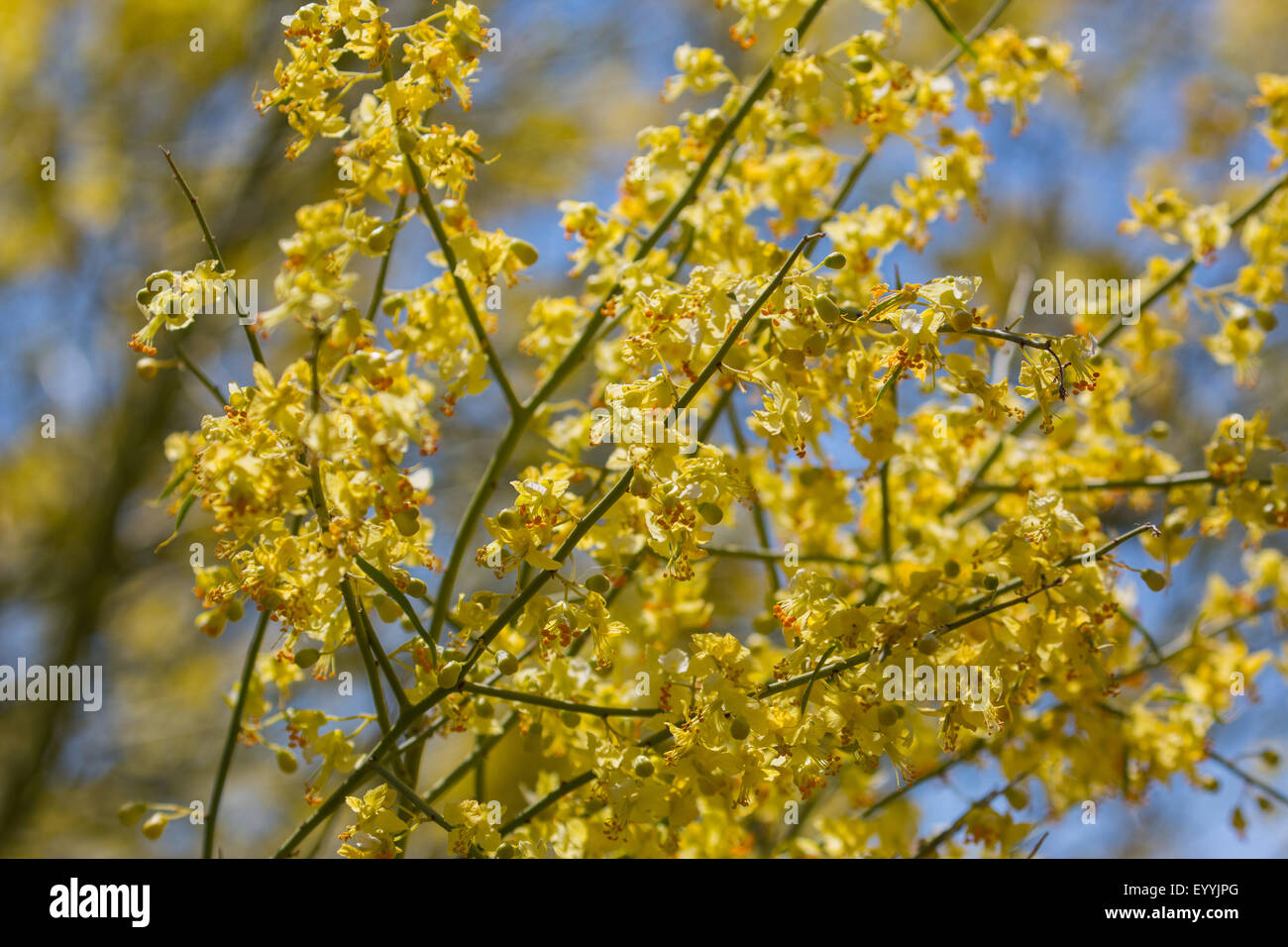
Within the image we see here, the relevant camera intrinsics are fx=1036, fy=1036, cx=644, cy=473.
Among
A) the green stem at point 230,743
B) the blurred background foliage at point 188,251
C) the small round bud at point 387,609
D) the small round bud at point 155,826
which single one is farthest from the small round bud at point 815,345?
the blurred background foliage at point 188,251

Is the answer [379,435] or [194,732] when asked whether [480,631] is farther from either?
[194,732]

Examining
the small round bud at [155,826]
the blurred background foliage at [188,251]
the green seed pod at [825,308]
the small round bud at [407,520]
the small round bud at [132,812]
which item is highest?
the blurred background foliage at [188,251]

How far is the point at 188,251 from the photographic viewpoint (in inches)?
193

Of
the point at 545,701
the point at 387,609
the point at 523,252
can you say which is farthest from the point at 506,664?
the point at 523,252

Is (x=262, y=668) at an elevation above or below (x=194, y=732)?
below

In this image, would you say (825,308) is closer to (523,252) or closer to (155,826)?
(523,252)

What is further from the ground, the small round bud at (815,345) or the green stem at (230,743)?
the small round bud at (815,345)

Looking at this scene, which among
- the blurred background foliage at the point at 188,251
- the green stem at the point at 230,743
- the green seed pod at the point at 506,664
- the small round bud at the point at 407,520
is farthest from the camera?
the blurred background foliage at the point at 188,251

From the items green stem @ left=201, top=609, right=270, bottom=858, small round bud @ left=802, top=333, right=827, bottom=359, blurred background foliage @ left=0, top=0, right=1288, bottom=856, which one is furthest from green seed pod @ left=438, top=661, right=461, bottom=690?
blurred background foliage @ left=0, top=0, right=1288, bottom=856

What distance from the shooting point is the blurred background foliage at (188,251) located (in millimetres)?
4652

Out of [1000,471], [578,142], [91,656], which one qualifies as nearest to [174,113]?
[578,142]

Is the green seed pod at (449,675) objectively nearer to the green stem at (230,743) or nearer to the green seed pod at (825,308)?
the green stem at (230,743)
